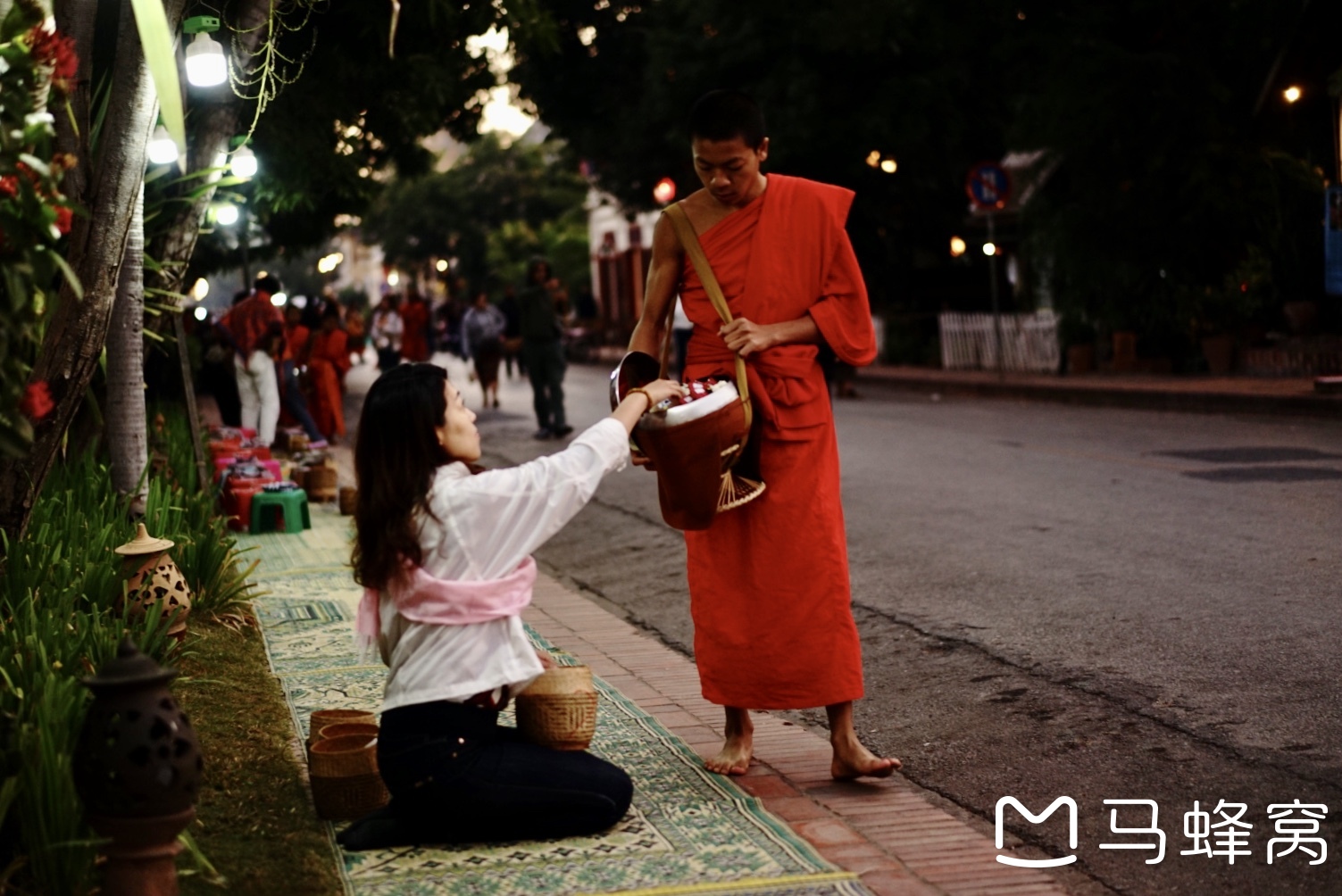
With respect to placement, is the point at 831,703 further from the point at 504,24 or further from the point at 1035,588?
the point at 504,24

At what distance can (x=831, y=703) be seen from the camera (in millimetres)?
5074

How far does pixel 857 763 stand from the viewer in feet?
16.7

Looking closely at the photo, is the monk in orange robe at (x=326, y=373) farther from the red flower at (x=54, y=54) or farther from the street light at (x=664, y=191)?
the red flower at (x=54, y=54)

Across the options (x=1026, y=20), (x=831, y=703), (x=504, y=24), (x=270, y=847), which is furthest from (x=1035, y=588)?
(x=1026, y=20)

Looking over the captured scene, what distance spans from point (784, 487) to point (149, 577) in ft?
8.99

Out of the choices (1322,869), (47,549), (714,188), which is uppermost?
(714,188)

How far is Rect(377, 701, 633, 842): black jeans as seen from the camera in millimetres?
4406

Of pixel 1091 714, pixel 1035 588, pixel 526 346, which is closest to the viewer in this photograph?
pixel 1091 714

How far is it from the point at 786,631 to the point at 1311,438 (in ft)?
35.4

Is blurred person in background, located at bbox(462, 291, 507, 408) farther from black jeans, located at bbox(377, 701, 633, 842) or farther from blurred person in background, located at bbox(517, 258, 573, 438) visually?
black jeans, located at bbox(377, 701, 633, 842)

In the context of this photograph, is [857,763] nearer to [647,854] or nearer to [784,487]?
[784,487]

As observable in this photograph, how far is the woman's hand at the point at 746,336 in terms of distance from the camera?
502cm

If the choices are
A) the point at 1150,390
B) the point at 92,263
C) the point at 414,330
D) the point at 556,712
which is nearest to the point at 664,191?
the point at 414,330
